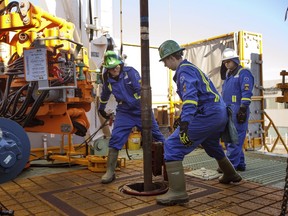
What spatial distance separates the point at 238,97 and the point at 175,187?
243cm

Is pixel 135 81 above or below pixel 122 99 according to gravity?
above

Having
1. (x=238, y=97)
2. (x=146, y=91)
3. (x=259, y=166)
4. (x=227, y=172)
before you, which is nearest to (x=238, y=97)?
(x=238, y=97)

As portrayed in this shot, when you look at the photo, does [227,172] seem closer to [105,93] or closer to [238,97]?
[238,97]

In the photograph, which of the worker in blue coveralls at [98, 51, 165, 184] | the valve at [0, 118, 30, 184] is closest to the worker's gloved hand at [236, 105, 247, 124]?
the worker in blue coveralls at [98, 51, 165, 184]

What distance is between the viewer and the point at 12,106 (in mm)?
5258

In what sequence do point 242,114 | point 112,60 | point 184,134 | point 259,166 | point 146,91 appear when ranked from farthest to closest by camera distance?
point 259,166 < point 242,114 < point 112,60 < point 146,91 < point 184,134

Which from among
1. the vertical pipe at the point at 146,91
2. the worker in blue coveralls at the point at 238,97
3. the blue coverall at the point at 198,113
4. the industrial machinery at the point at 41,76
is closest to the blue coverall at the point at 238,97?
the worker in blue coveralls at the point at 238,97

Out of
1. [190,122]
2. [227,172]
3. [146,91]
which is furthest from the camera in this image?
[227,172]

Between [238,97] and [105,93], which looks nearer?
[105,93]

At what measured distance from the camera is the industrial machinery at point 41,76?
4562 millimetres

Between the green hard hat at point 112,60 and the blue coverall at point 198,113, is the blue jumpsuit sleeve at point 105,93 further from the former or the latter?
the blue coverall at point 198,113

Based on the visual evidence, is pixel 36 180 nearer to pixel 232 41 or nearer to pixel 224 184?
pixel 224 184

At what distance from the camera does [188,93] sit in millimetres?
3465

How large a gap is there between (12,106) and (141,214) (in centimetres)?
303
